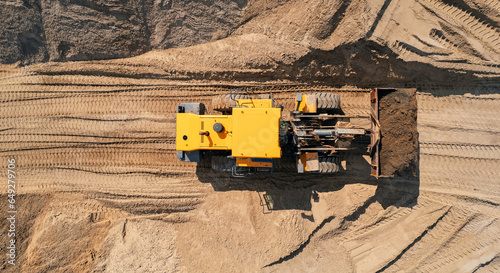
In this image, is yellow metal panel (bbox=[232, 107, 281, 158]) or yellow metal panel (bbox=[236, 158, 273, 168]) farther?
yellow metal panel (bbox=[236, 158, 273, 168])

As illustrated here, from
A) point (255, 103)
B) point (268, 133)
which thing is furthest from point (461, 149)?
point (255, 103)

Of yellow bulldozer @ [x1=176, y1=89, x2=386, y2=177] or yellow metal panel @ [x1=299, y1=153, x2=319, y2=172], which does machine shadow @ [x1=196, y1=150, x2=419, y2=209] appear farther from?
yellow metal panel @ [x1=299, y1=153, x2=319, y2=172]

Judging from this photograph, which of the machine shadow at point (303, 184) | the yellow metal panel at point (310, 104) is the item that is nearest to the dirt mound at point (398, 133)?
the machine shadow at point (303, 184)

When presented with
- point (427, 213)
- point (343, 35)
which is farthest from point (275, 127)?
point (427, 213)

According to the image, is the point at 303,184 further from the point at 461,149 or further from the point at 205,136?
the point at 461,149

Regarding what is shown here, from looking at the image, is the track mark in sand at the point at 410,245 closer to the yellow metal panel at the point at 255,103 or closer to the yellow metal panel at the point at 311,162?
the yellow metal panel at the point at 311,162

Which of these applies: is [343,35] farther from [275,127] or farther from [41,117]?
[41,117]

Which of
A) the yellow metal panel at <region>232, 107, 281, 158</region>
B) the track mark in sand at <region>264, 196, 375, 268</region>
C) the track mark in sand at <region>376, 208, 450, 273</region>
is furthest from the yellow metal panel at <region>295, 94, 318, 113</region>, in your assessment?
the track mark in sand at <region>376, 208, 450, 273</region>
